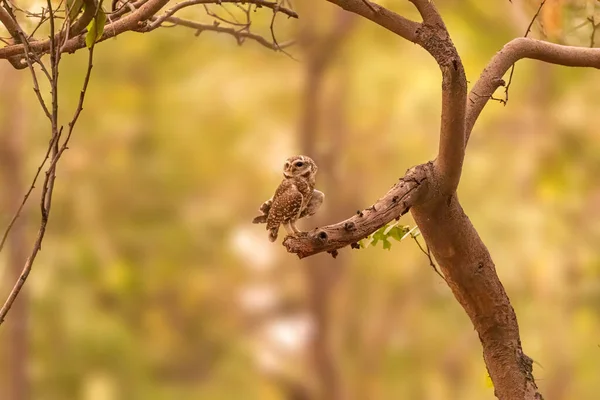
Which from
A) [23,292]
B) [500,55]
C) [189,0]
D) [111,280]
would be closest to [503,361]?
[500,55]

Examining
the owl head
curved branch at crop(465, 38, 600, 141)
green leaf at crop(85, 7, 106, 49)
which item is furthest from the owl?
green leaf at crop(85, 7, 106, 49)

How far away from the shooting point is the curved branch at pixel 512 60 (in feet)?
4.83

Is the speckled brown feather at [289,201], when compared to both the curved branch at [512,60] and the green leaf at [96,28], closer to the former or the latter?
the curved branch at [512,60]

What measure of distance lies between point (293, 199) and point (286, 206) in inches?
0.7

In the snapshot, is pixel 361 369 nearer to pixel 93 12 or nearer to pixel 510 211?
pixel 510 211

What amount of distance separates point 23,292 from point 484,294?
299 centimetres

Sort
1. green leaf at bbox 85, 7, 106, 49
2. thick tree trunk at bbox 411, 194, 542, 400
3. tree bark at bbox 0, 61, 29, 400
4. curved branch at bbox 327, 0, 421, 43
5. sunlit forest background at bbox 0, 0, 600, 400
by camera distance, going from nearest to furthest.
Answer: green leaf at bbox 85, 7, 106, 49 < curved branch at bbox 327, 0, 421, 43 < thick tree trunk at bbox 411, 194, 542, 400 < tree bark at bbox 0, 61, 29, 400 < sunlit forest background at bbox 0, 0, 600, 400

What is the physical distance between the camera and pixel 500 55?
58.8 inches

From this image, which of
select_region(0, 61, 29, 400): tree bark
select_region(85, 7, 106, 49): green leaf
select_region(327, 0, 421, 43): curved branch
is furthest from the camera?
select_region(0, 61, 29, 400): tree bark

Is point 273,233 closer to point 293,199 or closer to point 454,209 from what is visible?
point 293,199

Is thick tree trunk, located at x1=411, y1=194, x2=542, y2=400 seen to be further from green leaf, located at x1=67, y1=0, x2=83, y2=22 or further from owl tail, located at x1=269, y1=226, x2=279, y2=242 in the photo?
green leaf, located at x1=67, y1=0, x2=83, y2=22

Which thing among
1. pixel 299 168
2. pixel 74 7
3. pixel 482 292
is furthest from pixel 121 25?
pixel 482 292

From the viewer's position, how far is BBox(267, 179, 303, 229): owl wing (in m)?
1.48

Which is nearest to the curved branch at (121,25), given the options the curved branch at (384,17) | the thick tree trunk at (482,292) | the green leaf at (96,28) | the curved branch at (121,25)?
the curved branch at (121,25)
